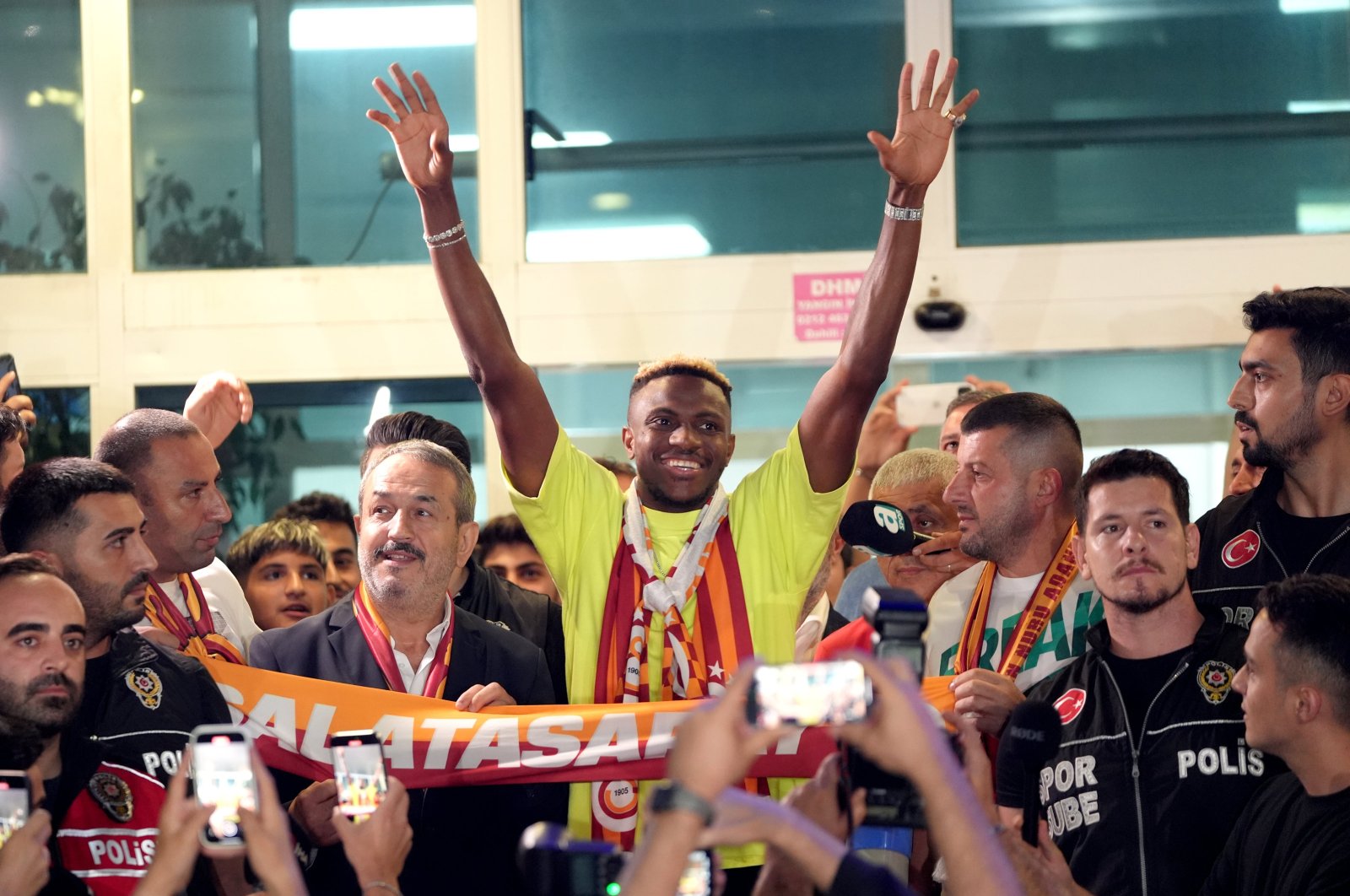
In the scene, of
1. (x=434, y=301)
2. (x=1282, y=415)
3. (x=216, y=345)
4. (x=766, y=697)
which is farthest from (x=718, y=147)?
(x=766, y=697)

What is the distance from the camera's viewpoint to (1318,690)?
9.37 ft

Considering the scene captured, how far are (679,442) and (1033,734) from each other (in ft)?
4.20

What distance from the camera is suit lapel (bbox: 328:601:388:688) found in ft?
11.5

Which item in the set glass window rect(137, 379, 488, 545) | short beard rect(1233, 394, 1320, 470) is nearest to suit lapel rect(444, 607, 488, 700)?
short beard rect(1233, 394, 1320, 470)

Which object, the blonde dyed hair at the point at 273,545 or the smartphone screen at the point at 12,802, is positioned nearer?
the smartphone screen at the point at 12,802

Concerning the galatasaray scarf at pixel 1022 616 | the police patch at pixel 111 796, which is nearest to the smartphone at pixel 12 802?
the police patch at pixel 111 796

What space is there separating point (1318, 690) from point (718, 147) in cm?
444

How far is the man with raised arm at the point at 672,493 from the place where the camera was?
11.5 feet

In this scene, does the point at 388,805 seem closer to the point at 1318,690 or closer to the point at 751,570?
the point at 751,570

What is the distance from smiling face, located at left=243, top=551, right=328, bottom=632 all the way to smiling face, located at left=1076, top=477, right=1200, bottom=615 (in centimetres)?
270

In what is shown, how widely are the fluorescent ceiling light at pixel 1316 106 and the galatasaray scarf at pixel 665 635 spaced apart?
4355 mm

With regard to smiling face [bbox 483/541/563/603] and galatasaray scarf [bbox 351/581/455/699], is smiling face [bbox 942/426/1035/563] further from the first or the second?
smiling face [bbox 483/541/563/603]

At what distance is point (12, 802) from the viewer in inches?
93.9

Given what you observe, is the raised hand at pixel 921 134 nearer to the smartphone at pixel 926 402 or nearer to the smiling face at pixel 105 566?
the smiling face at pixel 105 566
